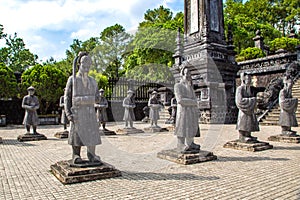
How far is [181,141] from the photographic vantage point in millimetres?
6789

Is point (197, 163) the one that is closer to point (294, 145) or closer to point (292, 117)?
point (294, 145)

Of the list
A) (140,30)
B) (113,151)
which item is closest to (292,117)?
(113,151)

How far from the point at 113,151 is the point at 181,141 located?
245 cm

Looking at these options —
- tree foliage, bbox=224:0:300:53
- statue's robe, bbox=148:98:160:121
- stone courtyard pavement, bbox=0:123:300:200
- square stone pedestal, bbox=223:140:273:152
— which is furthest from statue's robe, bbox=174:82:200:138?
tree foliage, bbox=224:0:300:53

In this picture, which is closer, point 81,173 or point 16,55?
point 81,173

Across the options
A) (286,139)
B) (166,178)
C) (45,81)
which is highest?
(45,81)

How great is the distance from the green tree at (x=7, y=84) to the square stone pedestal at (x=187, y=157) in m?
13.9

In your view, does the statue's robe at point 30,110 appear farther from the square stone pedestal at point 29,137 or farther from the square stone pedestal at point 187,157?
the square stone pedestal at point 187,157

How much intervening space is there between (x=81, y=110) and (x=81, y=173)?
3.94ft

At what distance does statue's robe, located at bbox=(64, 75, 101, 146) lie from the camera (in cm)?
518

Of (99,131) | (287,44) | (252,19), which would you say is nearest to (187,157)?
(99,131)

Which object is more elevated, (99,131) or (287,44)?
(287,44)

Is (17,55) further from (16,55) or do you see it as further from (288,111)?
(288,111)

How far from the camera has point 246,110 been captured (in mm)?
7961
